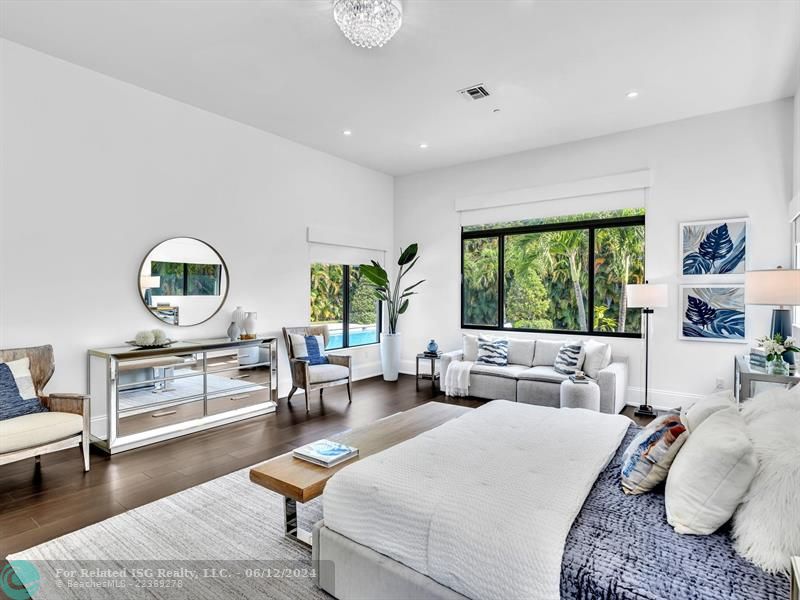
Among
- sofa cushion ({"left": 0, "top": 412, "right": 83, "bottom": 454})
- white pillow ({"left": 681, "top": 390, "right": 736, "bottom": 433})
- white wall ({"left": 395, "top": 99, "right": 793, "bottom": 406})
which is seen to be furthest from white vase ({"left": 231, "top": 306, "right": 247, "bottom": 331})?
white pillow ({"left": 681, "top": 390, "right": 736, "bottom": 433})

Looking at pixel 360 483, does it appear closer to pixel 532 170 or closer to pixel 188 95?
pixel 188 95

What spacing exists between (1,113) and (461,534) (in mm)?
4471

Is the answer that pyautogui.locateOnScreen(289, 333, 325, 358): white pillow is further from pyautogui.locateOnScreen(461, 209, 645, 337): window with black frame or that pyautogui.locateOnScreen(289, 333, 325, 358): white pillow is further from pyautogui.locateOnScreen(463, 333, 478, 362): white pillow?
pyautogui.locateOnScreen(461, 209, 645, 337): window with black frame

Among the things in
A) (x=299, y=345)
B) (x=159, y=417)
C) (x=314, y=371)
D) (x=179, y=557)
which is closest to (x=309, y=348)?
(x=299, y=345)

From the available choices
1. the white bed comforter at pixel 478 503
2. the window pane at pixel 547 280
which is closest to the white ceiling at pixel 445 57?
the window pane at pixel 547 280

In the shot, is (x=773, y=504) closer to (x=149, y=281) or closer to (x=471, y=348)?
(x=471, y=348)

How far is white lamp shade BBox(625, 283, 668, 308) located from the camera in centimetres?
461

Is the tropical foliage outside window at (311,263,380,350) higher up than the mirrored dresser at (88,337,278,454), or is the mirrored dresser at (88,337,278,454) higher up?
the tropical foliage outside window at (311,263,380,350)

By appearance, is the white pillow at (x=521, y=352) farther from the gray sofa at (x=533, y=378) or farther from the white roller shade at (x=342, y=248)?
the white roller shade at (x=342, y=248)

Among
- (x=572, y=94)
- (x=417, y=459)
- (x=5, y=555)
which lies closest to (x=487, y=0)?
(x=572, y=94)

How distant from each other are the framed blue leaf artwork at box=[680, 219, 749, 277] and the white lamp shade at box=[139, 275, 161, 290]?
5614 mm

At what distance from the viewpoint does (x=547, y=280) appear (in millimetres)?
5992

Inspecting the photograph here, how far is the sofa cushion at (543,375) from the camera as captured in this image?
4.85 m

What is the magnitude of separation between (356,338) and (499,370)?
2435 millimetres
